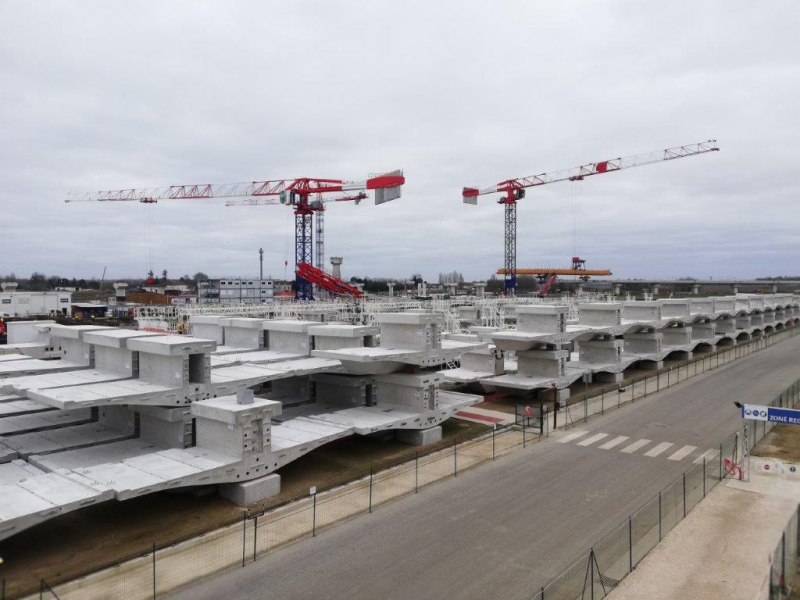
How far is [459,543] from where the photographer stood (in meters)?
19.0

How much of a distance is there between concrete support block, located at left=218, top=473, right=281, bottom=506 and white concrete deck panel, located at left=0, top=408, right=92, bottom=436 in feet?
35.0

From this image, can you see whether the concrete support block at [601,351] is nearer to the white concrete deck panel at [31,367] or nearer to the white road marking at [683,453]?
the white road marking at [683,453]

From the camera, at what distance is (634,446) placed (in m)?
30.6

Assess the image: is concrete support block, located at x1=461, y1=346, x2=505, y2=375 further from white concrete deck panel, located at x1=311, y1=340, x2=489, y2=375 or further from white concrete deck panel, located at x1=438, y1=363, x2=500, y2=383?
white concrete deck panel, located at x1=311, y1=340, x2=489, y2=375

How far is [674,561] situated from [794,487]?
33.1ft

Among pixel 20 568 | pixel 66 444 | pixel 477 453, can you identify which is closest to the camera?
pixel 20 568

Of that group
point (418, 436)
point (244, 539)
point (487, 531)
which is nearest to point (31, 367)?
point (244, 539)

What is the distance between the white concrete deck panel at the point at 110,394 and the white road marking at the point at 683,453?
24224 millimetres

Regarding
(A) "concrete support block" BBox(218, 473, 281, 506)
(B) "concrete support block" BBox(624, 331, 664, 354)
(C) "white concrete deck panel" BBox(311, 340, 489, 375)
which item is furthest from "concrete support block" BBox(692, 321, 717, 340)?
(A) "concrete support block" BBox(218, 473, 281, 506)

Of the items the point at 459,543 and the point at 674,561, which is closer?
the point at 674,561

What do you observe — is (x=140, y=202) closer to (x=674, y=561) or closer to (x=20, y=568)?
(x=20, y=568)

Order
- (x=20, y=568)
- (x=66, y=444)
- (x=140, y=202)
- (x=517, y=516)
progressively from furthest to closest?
1. (x=140, y=202)
2. (x=66, y=444)
3. (x=517, y=516)
4. (x=20, y=568)

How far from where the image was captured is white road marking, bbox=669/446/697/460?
28.5 m

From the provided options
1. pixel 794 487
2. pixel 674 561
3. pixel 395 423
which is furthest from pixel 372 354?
pixel 794 487
